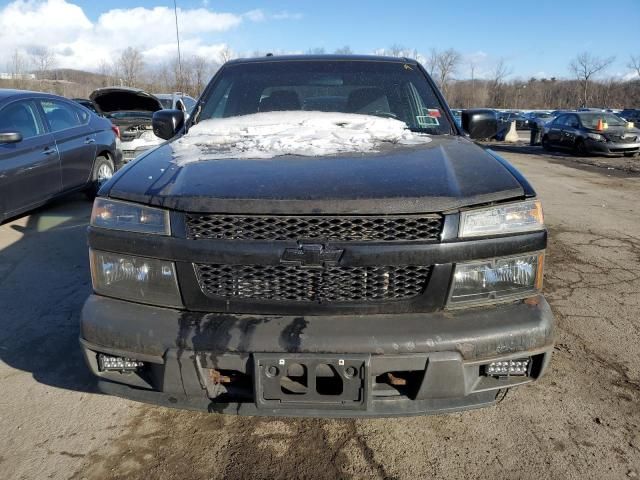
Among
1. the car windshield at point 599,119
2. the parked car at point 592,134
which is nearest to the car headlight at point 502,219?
the parked car at point 592,134

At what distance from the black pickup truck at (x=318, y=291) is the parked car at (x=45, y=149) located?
402 cm

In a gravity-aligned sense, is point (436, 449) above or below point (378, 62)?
below

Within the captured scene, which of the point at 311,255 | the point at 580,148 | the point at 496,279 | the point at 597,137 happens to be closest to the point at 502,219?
the point at 496,279

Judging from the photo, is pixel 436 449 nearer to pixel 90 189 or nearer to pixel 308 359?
pixel 308 359

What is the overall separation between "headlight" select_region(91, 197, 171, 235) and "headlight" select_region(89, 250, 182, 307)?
0.39ft

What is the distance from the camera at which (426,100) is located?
133 inches

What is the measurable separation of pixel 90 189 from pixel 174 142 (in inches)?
192

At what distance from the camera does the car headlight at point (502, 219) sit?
6.37 ft

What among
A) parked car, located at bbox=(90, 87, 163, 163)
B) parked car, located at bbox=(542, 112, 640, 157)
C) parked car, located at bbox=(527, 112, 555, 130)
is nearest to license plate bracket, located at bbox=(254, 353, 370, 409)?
parked car, located at bbox=(90, 87, 163, 163)

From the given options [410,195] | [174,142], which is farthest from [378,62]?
[410,195]

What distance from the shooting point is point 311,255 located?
1855 mm

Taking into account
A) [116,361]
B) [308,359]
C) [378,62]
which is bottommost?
[116,361]

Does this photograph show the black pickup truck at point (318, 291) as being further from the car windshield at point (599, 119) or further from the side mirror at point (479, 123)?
the car windshield at point (599, 119)

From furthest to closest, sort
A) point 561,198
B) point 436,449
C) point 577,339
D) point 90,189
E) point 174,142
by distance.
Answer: point 561,198 < point 90,189 < point 577,339 < point 174,142 < point 436,449
